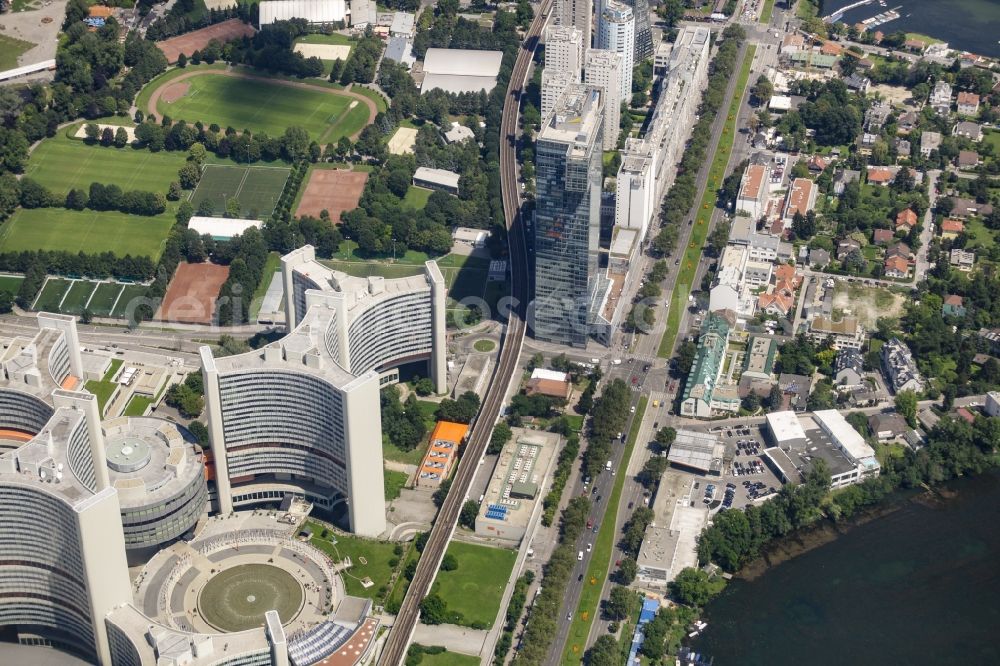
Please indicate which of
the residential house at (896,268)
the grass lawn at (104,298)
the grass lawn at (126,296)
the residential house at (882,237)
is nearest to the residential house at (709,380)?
the residential house at (896,268)

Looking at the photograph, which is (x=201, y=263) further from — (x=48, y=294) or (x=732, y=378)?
(x=732, y=378)

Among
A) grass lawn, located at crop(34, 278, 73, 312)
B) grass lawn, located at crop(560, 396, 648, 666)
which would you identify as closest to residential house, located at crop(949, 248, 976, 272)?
grass lawn, located at crop(560, 396, 648, 666)

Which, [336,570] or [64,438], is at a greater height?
[64,438]

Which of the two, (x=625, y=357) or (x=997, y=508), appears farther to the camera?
(x=625, y=357)

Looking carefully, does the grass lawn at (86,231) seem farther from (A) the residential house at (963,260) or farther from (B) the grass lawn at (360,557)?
(A) the residential house at (963,260)

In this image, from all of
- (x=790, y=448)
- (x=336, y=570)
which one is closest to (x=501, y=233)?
(x=790, y=448)

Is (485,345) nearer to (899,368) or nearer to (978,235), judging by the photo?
(899,368)
